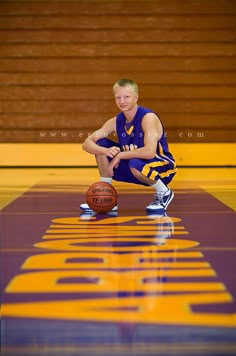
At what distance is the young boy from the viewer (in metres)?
4.29

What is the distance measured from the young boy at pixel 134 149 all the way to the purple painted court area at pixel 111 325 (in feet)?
1.00

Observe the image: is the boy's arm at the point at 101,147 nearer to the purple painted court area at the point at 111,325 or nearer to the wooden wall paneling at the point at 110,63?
the purple painted court area at the point at 111,325

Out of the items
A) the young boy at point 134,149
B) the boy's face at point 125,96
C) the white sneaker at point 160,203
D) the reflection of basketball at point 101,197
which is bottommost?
the white sneaker at point 160,203

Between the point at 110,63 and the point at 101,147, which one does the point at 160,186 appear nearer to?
the point at 101,147

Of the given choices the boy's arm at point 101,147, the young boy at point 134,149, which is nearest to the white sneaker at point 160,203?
the young boy at point 134,149

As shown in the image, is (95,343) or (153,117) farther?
(153,117)

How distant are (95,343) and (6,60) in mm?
9068

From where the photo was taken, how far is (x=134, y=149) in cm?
441

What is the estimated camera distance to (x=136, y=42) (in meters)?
10.2

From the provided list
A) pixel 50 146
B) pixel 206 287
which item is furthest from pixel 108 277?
pixel 50 146

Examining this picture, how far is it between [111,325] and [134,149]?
2718 mm

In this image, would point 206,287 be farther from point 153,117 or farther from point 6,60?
point 6,60

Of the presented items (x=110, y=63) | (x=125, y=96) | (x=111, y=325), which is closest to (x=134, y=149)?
(x=125, y=96)

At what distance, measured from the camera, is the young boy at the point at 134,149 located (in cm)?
429
